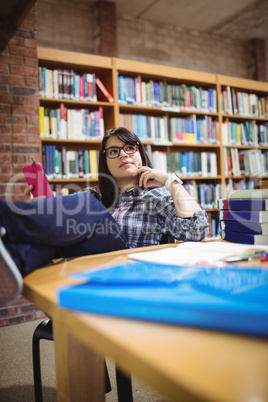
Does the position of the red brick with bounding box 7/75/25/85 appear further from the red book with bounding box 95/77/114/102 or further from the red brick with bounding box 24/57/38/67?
the red book with bounding box 95/77/114/102

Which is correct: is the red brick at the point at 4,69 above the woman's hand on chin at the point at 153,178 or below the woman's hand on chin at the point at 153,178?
above

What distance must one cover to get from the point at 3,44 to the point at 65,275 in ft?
8.53

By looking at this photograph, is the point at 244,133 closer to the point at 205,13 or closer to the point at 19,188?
the point at 205,13

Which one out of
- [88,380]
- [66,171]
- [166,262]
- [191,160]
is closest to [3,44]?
[66,171]

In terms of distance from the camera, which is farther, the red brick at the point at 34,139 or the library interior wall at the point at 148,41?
the library interior wall at the point at 148,41

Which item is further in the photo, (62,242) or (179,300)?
(62,242)

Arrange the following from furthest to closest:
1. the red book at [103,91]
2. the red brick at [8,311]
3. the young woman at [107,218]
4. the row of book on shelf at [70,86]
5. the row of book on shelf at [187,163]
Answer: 1. the row of book on shelf at [187,163]
2. the red book at [103,91]
3. the row of book on shelf at [70,86]
4. the red brick at [8,311]
5. the young woman at [107,218]

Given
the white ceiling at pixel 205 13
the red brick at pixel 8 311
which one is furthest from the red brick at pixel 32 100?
the white ceiling at pixel 205 13

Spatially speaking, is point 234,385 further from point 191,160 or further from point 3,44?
point 191,160

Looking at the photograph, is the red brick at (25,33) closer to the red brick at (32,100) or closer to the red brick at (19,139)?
the red brick at (32,100)

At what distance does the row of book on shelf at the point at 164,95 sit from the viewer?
10.9 ft

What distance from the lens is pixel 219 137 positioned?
12.6 feet

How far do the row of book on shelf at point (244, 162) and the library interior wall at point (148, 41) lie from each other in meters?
1.71

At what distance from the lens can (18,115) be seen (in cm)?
271
